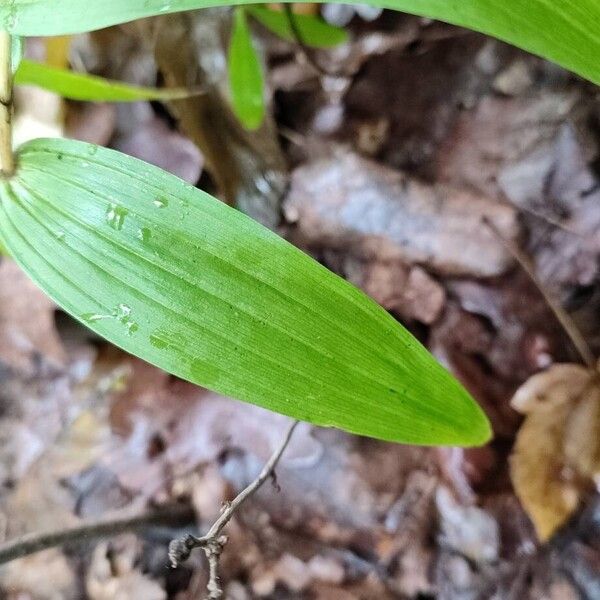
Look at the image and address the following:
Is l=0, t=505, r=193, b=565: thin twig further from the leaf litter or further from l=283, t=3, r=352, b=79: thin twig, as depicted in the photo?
l=283, t=3, r=352, b=79: thin twig

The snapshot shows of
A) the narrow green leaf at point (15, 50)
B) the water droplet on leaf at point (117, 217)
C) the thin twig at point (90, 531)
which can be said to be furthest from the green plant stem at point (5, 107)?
the thin twig at point (90, 531)

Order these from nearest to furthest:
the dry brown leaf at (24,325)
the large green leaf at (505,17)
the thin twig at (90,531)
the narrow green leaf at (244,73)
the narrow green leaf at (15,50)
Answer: the large green leaf at (505,17), the narrow green leaf at (15,50), the thin twig at (90,531), the narrow green leaf at (244,73), the dry brown leaf at (24,325)

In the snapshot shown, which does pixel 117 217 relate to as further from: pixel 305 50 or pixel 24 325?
pixel 24 325

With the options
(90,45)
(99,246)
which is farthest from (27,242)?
(90,45)

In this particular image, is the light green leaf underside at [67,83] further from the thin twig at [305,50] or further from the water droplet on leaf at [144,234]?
the water droplet on leaf at [144,234]

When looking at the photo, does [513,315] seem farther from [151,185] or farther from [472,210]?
[151,185]
